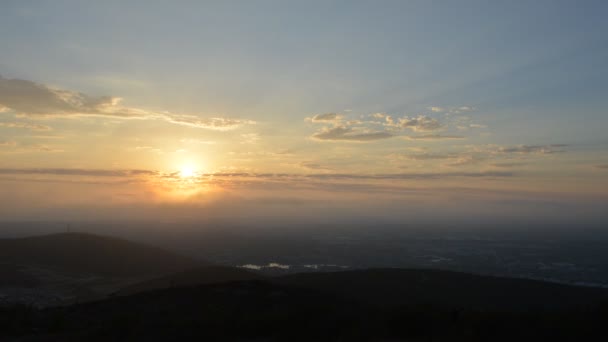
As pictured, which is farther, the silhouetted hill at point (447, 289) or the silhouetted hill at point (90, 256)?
the silhouetted hill at point (90, 256)

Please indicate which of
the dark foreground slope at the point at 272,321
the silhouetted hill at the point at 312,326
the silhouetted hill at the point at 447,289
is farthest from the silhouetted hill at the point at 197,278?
the silhouetted hill at the point at 312,326

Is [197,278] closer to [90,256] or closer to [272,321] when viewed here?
[272,321]

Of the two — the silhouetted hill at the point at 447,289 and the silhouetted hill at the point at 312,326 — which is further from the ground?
the silhouetted hill at the point at 312,326

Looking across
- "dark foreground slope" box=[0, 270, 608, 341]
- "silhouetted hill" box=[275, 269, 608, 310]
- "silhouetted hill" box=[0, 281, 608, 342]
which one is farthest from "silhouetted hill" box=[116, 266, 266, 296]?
"silhouetted hill" box=[0, 281, 608, 342]

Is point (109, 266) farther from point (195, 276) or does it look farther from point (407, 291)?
point (407, 291)

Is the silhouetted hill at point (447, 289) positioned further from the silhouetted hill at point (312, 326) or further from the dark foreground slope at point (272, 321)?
the silhouetted hill at point (312, 326)

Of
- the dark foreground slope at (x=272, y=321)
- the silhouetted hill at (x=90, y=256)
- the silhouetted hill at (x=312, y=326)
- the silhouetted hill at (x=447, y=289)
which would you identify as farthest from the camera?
the silhouetted hill at (x=90, y=256)

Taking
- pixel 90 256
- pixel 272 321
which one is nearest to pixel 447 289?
pixel 272 321
